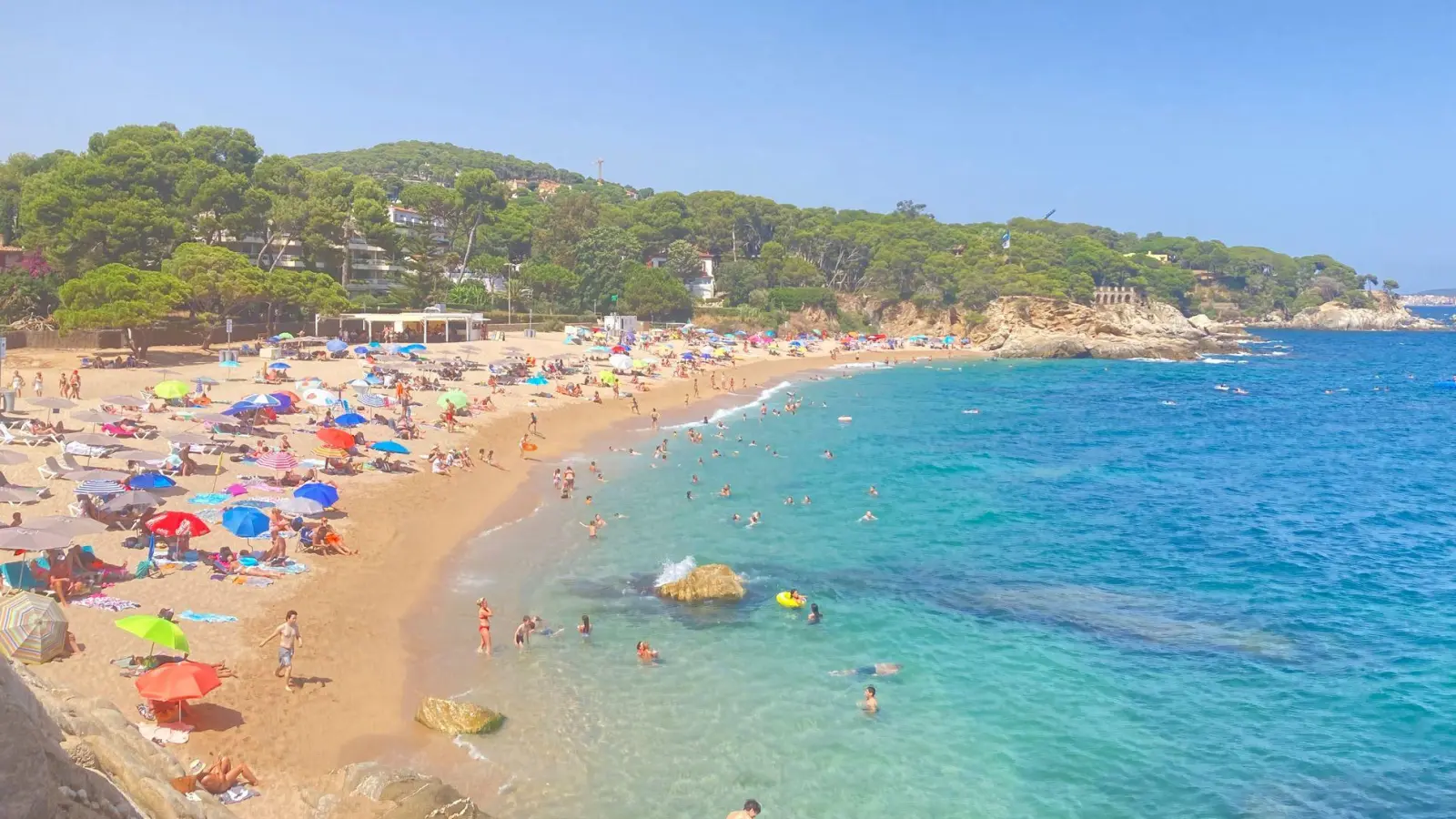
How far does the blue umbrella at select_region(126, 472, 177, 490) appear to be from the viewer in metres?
19.4

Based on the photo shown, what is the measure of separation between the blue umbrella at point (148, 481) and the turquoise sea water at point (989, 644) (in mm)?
6828

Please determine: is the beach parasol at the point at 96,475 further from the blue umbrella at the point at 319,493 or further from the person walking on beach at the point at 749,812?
the person walking on beach at the point at 749,812

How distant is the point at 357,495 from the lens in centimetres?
2417

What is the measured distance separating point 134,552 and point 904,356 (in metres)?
71.7

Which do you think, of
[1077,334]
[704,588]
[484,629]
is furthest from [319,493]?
[1077,334]

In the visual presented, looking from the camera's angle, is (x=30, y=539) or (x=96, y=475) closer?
(x=30, y=539)

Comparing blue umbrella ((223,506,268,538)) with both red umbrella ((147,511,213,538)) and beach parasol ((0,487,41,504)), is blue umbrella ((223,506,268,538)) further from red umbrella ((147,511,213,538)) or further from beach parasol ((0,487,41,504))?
beach parasol ((0,487,41,504))

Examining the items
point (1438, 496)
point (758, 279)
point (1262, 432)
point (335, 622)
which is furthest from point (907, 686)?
point (758, 279)

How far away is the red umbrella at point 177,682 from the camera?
11984 millimetres

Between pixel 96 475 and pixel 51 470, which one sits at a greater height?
pixel 51 470

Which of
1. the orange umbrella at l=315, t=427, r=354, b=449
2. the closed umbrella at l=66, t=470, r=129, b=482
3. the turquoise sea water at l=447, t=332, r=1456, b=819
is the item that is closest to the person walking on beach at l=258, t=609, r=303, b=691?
the turquoise sea water at l=447, t=332, r=1456, b=819

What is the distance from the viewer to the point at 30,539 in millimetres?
14820

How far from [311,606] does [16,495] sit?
22.2ft

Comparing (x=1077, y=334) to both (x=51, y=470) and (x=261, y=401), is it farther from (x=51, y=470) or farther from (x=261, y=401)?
(x=51, y=470)
